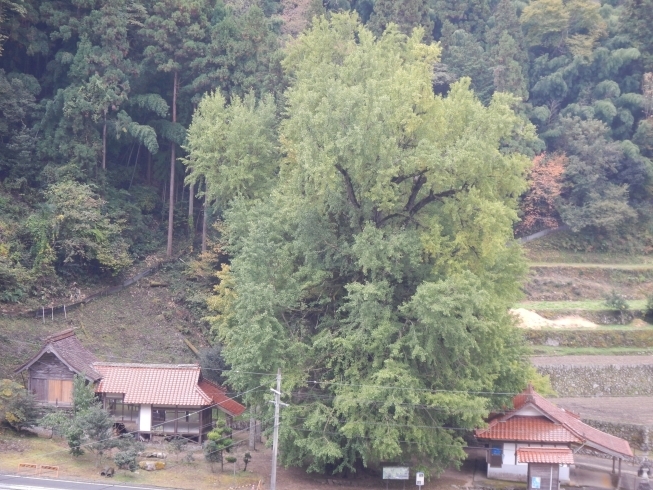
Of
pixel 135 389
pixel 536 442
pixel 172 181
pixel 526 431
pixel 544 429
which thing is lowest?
pixel 536 442

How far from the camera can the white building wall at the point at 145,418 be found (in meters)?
28.6

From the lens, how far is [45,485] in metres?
23.2

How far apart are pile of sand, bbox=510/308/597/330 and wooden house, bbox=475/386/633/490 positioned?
12650 mm

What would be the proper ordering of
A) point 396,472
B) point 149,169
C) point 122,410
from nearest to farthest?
point 396,472, point 122,410, point 149,169

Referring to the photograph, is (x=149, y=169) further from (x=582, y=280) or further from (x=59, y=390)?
(x=582, y=280)

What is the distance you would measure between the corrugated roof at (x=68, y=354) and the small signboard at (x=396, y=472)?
34.6 feet

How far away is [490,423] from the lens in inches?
1110

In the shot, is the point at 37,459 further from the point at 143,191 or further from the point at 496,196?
the point at 143,191

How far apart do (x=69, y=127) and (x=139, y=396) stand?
667 inches

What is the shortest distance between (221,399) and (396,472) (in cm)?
712

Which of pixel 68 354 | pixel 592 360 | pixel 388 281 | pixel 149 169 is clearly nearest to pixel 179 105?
pixel 149 169

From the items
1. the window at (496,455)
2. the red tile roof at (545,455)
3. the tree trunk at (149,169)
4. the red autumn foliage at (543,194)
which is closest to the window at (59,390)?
the window at (496,455)

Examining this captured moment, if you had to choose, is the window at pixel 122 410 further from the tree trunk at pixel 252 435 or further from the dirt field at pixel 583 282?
the dirt field at pixel 583 282

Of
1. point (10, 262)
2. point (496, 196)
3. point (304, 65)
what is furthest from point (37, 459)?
point (304, 65)
